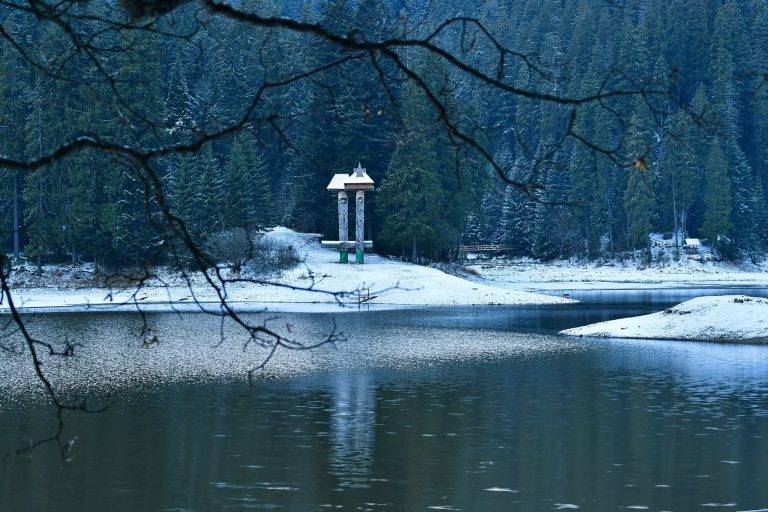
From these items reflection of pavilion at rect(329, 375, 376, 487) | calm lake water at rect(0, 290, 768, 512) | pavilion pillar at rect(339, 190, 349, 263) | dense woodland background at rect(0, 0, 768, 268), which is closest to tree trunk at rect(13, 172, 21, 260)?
dense woodland background at rect(0, 0, 768, 268)

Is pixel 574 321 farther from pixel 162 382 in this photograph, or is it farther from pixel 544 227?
pixel 544 227

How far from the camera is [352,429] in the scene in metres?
19.3

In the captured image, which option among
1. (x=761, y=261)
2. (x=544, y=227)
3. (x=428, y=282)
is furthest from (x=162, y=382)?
(x=761, y=261)

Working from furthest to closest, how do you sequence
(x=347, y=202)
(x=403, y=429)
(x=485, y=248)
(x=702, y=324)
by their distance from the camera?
(x=485, y=248) → (x=347, y=202) → (x=702, y=324) → (x=403, y=429)

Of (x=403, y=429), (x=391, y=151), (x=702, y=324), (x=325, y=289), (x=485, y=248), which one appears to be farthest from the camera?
(x=485, y=248)

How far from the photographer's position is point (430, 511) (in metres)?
13.5

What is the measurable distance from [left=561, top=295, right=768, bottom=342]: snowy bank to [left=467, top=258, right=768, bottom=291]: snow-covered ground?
1068 inches

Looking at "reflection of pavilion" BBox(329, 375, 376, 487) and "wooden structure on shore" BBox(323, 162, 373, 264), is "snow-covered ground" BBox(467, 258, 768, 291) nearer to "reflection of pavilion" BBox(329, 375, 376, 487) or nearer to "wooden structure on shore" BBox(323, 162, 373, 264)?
"wooden structure on shore" BBox(323, 162, 373, 264)

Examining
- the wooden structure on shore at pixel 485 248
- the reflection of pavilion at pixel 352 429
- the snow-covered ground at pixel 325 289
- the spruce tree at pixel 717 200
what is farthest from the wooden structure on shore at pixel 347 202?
the spruce tree at pixel 717 200

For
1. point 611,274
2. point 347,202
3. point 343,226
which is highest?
point 347,202

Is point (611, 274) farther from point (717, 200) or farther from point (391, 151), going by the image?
point (391, 151)

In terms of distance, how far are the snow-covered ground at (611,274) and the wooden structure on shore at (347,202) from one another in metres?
11.2

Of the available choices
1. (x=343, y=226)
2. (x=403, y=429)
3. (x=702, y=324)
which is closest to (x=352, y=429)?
(x=403, y=429)

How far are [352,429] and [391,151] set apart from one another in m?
50.9
